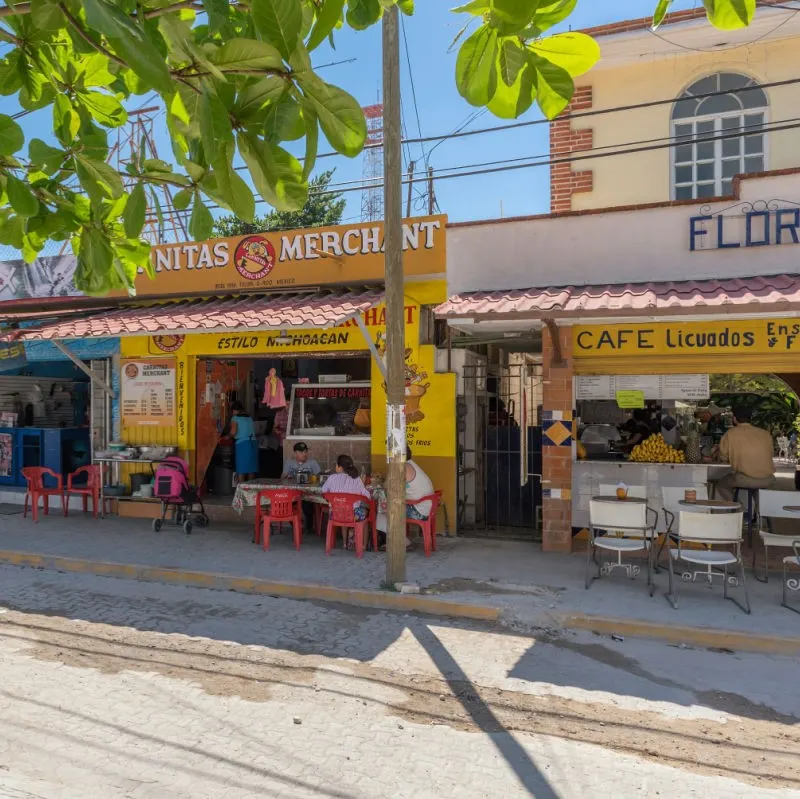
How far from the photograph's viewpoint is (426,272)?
9.94 metres

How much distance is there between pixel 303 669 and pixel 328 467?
5.45 meters

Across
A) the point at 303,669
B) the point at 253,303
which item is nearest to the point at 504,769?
the point at 303,669

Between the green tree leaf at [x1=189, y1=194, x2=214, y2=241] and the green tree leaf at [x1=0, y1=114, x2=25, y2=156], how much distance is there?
1.79 feet

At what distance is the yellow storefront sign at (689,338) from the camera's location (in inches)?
327

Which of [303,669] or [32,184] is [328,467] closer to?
[303,669]

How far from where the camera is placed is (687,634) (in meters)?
6.20

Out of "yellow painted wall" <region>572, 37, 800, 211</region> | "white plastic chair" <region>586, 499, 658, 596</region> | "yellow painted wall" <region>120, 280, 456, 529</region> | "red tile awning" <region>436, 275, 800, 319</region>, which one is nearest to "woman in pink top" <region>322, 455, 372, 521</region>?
"yellow painted wall" <region>120, 280, 456, 529</region>

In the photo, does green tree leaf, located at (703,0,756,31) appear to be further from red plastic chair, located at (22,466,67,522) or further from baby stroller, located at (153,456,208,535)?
red plastic chair, located at (22,466,67,522)

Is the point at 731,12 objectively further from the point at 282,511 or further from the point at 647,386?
the point at 282,511

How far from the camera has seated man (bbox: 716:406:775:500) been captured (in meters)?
8.66

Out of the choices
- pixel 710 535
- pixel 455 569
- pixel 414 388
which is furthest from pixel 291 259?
pixel 710 535

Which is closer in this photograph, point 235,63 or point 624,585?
point 235,63

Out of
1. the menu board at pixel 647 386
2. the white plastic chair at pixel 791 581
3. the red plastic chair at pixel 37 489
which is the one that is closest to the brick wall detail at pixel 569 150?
the menu board at pixel 647 386

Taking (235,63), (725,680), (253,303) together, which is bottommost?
(725,680)
